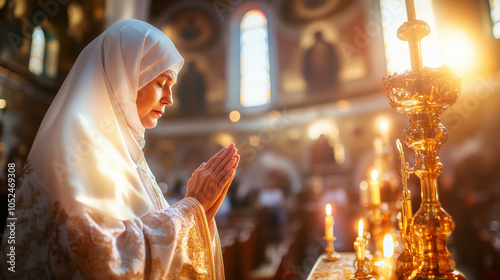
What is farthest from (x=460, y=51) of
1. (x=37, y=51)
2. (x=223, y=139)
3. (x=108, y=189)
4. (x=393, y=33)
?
(x=37, y=51)

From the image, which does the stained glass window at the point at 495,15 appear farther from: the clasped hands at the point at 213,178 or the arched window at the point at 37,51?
the arched window at the point at 37,51

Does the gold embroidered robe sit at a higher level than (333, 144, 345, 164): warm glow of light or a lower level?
lower

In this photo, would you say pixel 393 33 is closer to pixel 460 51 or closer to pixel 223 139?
pixel 460 51

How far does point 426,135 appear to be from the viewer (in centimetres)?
108

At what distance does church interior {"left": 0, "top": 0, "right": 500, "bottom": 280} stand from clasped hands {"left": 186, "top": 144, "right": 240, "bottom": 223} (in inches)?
43.7

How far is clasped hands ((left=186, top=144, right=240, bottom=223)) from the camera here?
143cm

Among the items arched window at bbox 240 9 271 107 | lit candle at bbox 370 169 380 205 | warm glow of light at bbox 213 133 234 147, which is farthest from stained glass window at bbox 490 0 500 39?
warm glow of light at bbox 213 133 234 147

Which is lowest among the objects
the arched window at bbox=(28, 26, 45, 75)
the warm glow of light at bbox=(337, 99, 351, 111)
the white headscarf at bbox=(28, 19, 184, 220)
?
the white headscarf at bbox=(28, 19, 184, 220)

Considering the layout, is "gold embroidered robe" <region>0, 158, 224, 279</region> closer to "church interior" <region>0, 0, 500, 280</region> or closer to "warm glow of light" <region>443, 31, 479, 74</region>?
"church interior" <region>0, 0, 500, 280</region>

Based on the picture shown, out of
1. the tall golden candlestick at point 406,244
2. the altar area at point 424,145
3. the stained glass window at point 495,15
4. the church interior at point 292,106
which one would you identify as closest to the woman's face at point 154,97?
the altar area at point 424,145

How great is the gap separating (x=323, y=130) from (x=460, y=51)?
190 inches

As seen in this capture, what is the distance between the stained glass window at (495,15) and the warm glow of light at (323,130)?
5.22 m

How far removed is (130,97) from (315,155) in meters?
10.7

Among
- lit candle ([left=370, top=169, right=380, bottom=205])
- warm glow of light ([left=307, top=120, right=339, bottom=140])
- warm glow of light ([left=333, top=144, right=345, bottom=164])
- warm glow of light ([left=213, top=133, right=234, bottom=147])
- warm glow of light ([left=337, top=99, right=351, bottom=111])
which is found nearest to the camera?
lit candle ([left=370, top=169, right=380, bottom=205])
